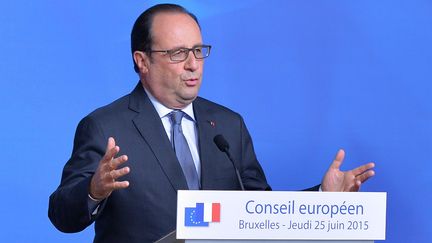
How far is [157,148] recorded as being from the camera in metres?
2.92

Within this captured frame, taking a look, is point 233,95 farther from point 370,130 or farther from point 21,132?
point 21,132

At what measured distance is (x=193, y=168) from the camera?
9.77 ft

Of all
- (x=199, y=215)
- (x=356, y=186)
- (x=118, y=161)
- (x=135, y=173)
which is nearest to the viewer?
(x=199, y=215)

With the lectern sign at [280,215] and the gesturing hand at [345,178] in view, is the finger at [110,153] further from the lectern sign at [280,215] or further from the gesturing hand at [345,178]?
the gesturing hand at [345,178]

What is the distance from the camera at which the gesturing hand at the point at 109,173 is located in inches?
91.1

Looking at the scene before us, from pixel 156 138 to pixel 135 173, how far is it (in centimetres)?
15

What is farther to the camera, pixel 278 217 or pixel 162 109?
pixel 162 109

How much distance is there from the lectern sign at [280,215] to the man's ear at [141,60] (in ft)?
3.56

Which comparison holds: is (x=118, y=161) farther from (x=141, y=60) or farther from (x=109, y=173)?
(x=141, y=60)

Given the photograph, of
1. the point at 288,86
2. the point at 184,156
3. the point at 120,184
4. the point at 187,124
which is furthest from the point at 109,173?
the point at 288,86

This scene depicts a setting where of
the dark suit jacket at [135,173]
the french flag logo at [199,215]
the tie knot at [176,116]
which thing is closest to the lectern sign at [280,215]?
the french flag logo at [199,215]

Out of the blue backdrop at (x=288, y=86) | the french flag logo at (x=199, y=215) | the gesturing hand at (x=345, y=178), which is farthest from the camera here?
the blue backdrop at (x=288, y=86)

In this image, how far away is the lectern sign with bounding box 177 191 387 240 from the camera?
205cm

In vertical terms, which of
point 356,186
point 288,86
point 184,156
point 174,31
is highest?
point 288,86
